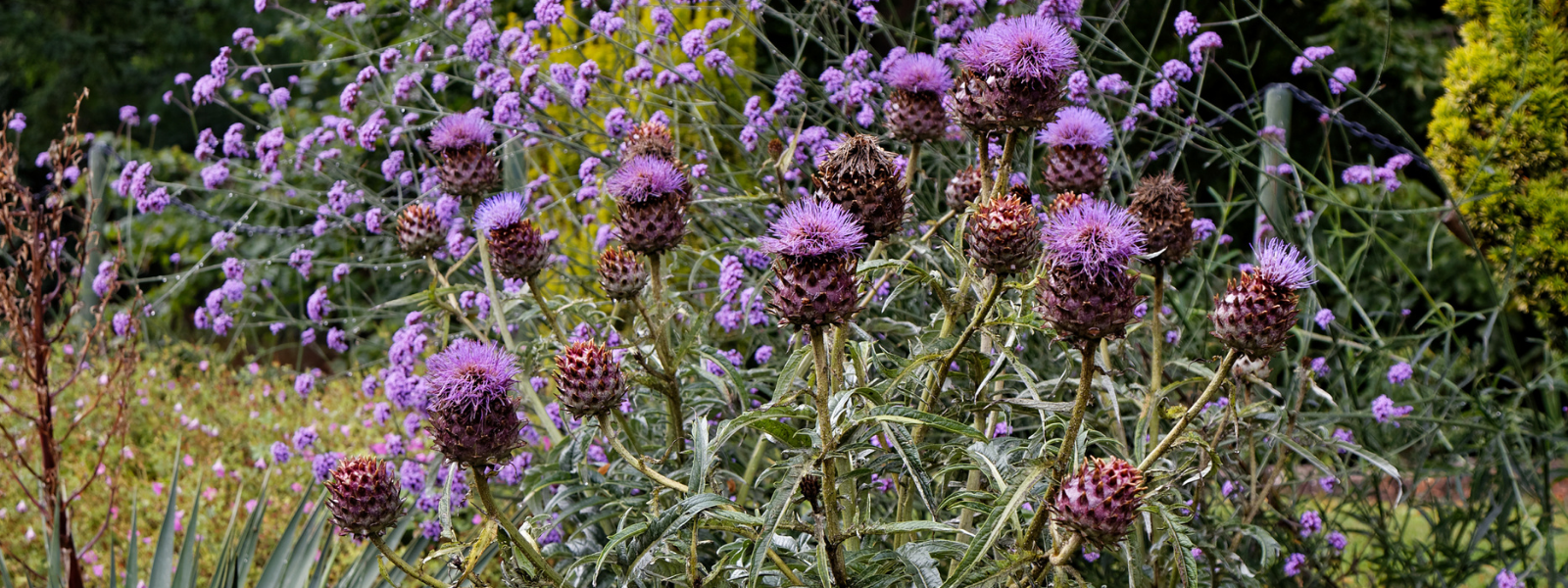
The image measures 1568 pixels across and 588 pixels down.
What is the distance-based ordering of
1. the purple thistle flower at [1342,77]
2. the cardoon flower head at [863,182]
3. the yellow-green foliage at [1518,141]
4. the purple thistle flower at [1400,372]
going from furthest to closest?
the yellow-green foliage at [1518,141] → the purple thistle flower at [1342,77] → the purple thistle flower at [1400,372] → the cardoon flower head at [863,182]

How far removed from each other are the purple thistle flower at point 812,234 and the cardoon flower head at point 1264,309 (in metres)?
0.55

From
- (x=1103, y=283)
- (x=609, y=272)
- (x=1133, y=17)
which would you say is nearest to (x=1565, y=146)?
(x=1103, y=283)

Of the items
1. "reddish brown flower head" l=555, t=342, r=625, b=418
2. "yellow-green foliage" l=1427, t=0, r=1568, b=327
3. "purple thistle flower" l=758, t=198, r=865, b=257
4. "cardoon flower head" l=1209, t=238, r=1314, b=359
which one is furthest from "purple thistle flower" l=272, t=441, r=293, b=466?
"yellow-green foliage" l=1427, t=0, r=1568, b=327

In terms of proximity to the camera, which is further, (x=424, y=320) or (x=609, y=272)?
(x=424, y=320)

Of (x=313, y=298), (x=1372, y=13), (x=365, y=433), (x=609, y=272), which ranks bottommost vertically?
(x=609, y=272)

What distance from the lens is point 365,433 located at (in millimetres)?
4738

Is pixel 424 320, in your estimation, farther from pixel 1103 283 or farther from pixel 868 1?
pixel 1103 283

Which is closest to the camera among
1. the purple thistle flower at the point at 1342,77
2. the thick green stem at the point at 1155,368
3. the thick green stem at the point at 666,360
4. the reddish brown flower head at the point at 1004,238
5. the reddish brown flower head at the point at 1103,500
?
the reddish brown flower head at the point at 1103,500

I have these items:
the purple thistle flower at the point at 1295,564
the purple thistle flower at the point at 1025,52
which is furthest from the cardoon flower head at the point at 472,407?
the purple thistle flower at the point at 1295,564

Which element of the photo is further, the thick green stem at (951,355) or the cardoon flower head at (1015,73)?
the cardoon flower head at (1015,73)

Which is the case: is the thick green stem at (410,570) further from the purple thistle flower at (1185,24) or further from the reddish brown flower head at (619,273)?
the purple thistle flower at (1185,24)

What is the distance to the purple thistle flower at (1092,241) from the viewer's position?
1587 millimetres

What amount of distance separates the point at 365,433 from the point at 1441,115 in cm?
415

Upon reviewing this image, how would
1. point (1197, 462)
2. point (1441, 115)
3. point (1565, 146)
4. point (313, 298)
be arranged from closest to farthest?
point (1197, 462) < point (313, 298) < point (1565, 146) < point (1441, 115)
